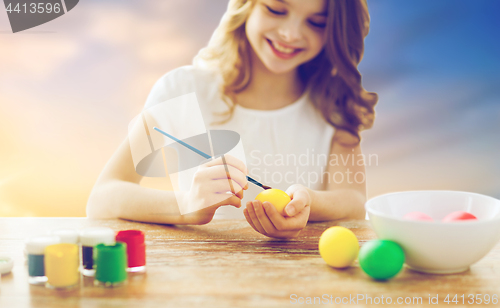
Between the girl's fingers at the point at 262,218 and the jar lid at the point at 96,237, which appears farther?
the girl's fingers at the point at 262,218

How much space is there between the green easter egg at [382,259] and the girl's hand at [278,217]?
231 mm

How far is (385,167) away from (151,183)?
4.73 feet

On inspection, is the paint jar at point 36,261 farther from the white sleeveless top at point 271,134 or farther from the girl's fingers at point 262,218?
the white sleeveless top at point 271,134

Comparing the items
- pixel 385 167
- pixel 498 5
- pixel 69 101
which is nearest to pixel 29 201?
pixel 69 101

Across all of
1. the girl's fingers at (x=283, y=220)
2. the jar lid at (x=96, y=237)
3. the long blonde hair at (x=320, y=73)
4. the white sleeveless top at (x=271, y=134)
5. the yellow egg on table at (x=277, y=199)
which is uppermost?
the long blonde hair at (x=320, y=73)

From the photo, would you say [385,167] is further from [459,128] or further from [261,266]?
[261,266]

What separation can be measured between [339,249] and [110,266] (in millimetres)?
378

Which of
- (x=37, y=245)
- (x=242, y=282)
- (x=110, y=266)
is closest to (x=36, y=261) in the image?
(x=37, y=245)

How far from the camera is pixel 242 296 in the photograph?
1.87 feet

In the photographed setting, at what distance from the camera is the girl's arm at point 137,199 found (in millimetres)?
950

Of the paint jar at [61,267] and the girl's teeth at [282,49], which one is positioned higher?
the girl's teeth at [282,49]

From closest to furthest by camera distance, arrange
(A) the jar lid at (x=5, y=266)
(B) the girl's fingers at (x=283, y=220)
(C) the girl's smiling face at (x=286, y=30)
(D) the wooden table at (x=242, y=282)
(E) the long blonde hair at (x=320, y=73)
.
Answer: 1. (D) the wooden table at (x=242, y=282)
2. (A) the jar lid at (x=5, y=266)
3. (B) the girl's fingers at (x=283, y=220)
4. (C) the girl's smiling face at (x=286, y=30)
5. (E) the long blonde hair at (x=320, y=73)

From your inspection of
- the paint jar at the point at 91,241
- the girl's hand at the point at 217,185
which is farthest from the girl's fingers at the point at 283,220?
the paint jar at the point at 91,241

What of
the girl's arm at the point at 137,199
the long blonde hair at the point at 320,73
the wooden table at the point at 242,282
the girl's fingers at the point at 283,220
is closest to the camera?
the wooden table at the point at 242,282
